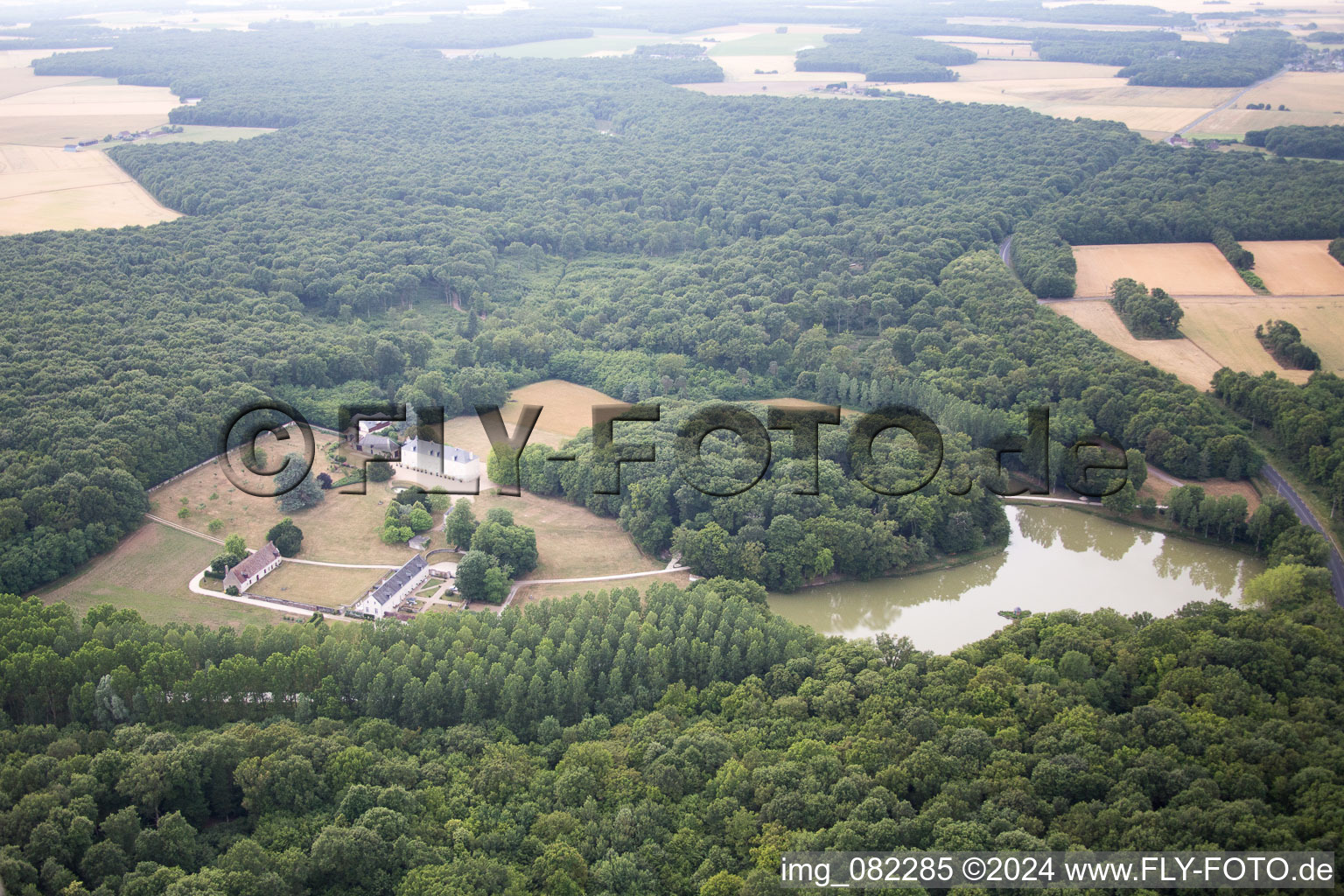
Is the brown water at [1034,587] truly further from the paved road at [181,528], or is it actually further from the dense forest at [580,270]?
the paved road at [181,528]

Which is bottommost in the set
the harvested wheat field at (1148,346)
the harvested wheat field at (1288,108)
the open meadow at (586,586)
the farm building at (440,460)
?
the open meadow at (586,586)

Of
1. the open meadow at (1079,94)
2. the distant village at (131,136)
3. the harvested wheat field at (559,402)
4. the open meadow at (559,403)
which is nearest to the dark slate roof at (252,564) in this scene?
the open meadow at (559,403)

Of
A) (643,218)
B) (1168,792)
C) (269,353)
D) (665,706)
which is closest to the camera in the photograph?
(1168,792)

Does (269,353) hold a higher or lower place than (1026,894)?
higher

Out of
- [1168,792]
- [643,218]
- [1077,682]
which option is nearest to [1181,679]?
[1077,682]

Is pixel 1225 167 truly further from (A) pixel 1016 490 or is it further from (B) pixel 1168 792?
(B) pixel 1168 792

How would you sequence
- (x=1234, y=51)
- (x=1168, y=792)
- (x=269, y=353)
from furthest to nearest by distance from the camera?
(x=1234, y=51) → (x=269, y=353) → (x=1168, y=792)
